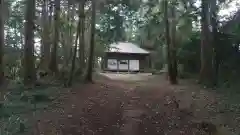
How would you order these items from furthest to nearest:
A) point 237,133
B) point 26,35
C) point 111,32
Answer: point 111,32 < point 26,35 < point 237,133

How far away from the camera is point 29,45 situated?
15.8 metres

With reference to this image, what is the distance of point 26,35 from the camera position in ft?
51.7

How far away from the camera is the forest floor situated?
33.0 ft

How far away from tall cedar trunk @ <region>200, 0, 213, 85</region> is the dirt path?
79.0 inches

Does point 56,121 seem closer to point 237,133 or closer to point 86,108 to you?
point 86,108

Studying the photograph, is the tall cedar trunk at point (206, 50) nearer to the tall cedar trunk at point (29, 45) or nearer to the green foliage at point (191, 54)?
the green foliage at point (191, 54)

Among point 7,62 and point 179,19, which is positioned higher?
point 179,19

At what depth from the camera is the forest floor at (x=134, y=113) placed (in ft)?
33.0

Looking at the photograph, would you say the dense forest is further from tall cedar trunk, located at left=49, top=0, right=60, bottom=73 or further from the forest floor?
the forest floor

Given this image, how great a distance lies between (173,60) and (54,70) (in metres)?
7.97

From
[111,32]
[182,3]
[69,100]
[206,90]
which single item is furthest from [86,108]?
[111,32]

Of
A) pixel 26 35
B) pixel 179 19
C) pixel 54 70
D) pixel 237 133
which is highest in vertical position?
pixel 179 19

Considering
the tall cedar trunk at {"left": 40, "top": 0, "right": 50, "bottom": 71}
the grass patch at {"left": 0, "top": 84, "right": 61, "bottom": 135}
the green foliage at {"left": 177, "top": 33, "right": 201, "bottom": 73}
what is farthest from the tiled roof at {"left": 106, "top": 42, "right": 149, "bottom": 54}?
the grass patch at {"left": 0, "top": 84, "right": 61, "bottom": 135}

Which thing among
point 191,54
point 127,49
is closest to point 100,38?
point 191,54
